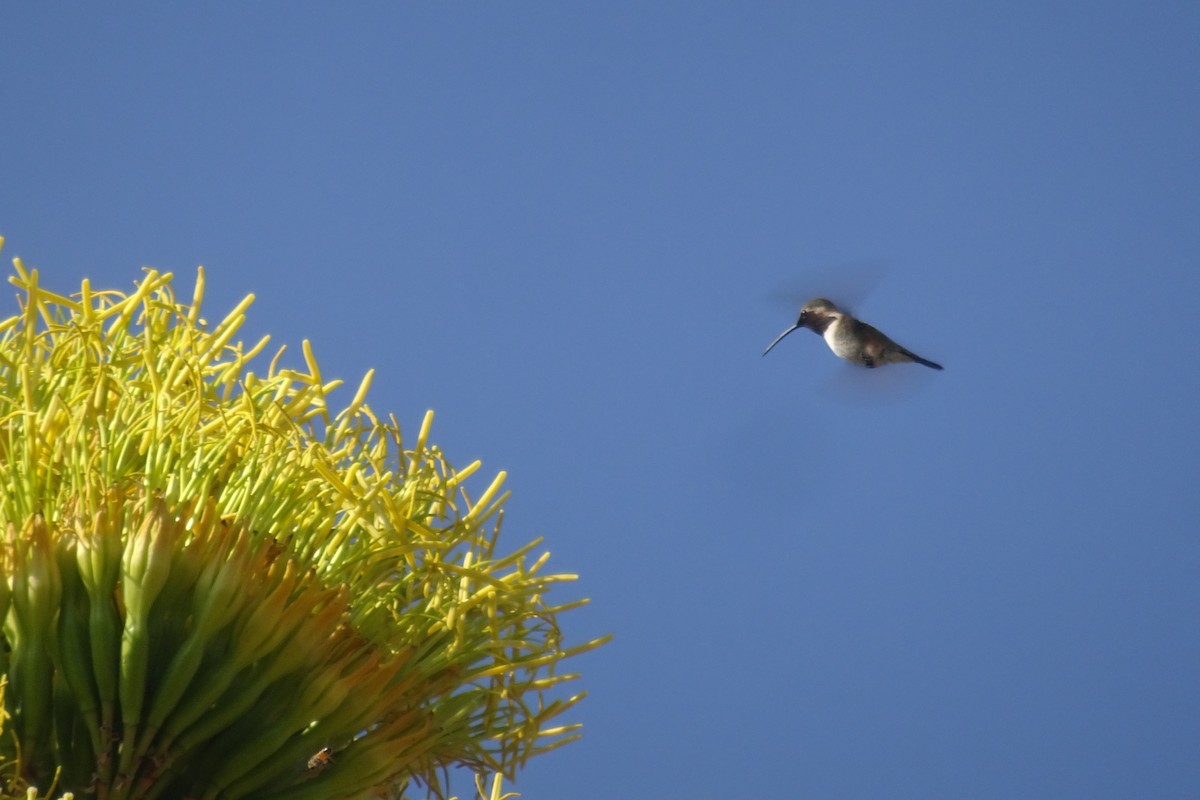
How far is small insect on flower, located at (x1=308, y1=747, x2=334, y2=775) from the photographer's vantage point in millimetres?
2303

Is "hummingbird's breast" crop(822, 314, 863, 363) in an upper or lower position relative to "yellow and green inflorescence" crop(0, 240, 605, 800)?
upper

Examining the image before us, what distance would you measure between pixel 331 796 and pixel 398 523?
Answer: 17.8 inches

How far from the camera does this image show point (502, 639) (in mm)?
2736

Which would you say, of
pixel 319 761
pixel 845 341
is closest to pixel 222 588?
pixel 319 761

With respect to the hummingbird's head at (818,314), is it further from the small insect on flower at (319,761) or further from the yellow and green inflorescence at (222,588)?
the small insect on flower at (319,761)

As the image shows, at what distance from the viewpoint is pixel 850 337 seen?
6750mm

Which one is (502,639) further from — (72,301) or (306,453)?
(72,301)

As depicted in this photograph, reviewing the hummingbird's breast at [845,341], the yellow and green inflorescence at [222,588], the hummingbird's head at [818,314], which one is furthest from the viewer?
the hummingbird's head at [818,314]

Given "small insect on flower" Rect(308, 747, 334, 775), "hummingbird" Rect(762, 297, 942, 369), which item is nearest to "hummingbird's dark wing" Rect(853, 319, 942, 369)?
"hummingbird" Rect(762, 297, 942, 369)

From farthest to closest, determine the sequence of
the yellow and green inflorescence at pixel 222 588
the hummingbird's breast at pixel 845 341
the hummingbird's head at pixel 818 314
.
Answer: the hummingbird's head at pixel 818 314 < the hummingbird's breast at pixel 845 341 < the yellow and green inflorescence at pixel 222 588

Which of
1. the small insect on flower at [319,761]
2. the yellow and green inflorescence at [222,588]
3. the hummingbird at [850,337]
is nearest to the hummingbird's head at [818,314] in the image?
the hummingbird at [850,337]

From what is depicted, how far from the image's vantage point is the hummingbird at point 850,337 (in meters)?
6.75

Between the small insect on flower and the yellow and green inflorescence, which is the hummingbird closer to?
the yellow and green inflorescence

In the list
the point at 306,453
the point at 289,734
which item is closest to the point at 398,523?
Answer: the point at 306,453
